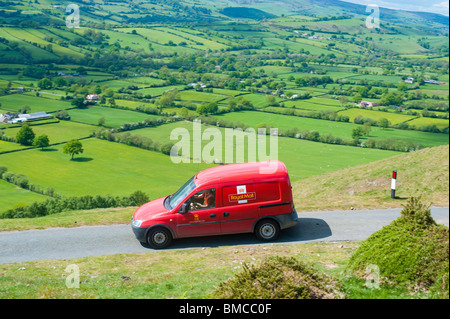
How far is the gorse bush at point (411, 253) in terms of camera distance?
8680 mm

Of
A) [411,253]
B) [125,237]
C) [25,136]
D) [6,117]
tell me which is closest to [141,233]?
[125,237]

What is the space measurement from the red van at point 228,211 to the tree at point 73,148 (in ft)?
207

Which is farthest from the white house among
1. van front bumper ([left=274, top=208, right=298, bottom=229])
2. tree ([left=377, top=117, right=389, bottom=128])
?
van front bumper ([left=274, top=208, right=298, bottom=229])

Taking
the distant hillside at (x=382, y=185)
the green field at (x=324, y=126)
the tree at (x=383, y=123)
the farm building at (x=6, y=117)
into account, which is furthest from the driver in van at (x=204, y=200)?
the farm building at (x=6, y=117)

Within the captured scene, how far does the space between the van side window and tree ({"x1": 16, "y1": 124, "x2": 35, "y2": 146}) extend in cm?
7100

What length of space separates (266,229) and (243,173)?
1.91 m

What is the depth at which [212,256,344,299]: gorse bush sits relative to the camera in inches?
323

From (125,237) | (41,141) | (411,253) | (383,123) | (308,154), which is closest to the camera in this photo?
(411,253)

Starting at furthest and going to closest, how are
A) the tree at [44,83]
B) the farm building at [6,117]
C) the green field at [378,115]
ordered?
the tree at [44,83] → the green field at [378,115] → the farm building at [6,117]

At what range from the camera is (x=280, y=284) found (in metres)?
8.40

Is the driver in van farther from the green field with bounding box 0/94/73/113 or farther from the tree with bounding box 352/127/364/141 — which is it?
the green field with bounding box 0/94/73/113

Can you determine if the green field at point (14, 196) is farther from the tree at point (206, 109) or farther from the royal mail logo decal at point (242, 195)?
the tree at point (206, 109)

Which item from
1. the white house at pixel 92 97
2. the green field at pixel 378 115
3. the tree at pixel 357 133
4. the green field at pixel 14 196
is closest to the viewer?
the green field at pixel 14 196

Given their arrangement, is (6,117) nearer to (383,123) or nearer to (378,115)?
(383,123)
